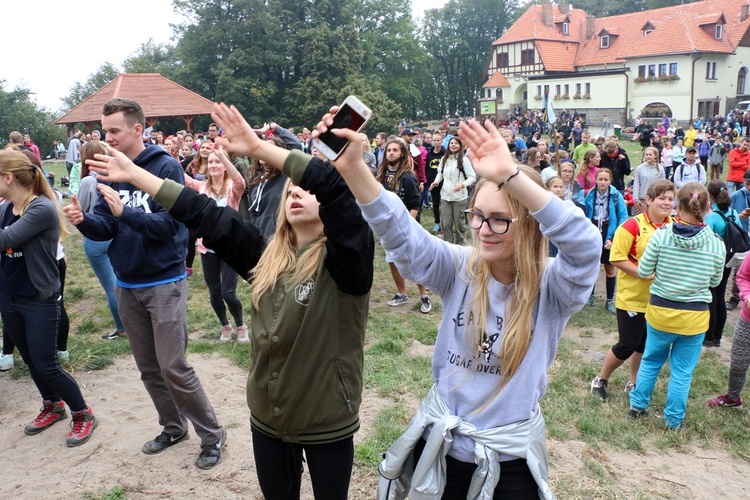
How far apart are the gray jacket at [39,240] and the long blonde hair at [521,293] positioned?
3.42 m

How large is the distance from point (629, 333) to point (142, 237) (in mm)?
3866

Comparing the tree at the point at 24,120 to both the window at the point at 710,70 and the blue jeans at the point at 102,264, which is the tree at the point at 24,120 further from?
the window at the point at 710,70

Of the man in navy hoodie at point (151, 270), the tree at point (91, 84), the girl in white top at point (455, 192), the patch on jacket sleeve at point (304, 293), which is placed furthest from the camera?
the tree at point (91, 84)

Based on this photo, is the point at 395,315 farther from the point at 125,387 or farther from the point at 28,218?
the point at 28,218

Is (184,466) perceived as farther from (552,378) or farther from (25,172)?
(552,378)

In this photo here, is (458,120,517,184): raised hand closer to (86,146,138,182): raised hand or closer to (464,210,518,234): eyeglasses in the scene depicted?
(464,210,518,234): eyeglasses

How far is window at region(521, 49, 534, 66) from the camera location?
5788 cm

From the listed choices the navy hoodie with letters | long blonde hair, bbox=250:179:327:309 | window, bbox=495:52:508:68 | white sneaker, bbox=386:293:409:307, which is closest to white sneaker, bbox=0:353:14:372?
the navy hoodie with letters

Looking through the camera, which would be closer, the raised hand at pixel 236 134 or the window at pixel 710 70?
the raised hand at pixel 236 134

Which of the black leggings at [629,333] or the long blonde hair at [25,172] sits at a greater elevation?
the long blonde hair at [25,172]

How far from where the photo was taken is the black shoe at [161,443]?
434 centimetres

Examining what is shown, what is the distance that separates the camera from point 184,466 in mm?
4176

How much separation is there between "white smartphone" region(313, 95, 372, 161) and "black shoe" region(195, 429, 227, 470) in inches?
117

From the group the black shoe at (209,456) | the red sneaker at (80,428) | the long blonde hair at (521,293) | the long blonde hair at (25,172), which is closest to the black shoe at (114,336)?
the red sneaker at (80,428)
